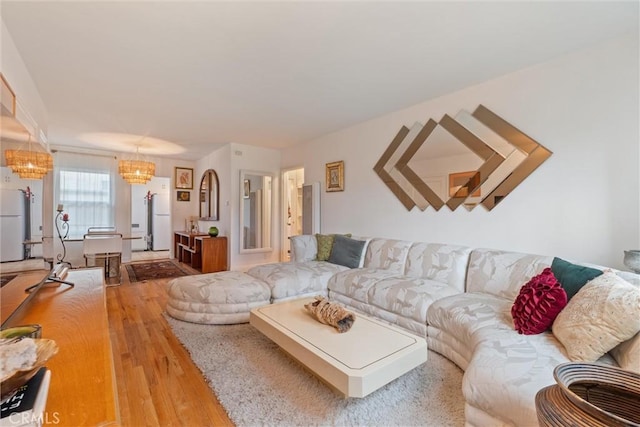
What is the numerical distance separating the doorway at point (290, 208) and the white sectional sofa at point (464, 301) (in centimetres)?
196

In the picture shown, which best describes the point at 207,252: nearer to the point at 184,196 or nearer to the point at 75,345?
the point at 184,196

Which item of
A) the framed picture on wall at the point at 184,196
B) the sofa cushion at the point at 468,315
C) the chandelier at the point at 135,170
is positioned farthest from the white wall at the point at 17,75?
the framed picture on wall at the point at 184,196

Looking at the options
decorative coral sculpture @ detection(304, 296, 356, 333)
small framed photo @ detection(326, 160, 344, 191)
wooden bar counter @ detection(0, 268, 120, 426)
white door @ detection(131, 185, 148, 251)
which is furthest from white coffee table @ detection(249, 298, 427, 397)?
white door @ detection(131, 185, 148, 251)

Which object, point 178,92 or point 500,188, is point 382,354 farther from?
point 178,92

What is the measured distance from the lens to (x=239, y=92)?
309 centimetres

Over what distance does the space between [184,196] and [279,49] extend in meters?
5.87

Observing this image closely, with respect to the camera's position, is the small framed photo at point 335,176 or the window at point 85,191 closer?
the small framed photo at point 335,176

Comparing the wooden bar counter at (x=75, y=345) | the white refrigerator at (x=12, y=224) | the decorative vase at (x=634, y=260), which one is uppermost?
the white refrigerator at (x=12, y=224)

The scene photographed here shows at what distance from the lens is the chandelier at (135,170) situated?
4934 millimetres

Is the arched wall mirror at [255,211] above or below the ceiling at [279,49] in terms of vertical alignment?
below

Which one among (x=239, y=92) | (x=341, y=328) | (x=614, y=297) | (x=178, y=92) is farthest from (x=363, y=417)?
(x=178, y=92)

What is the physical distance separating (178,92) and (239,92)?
666mm

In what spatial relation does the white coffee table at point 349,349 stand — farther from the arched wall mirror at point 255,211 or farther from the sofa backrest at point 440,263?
the arched wall mirror at point 255,211

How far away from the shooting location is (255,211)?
5750mm
